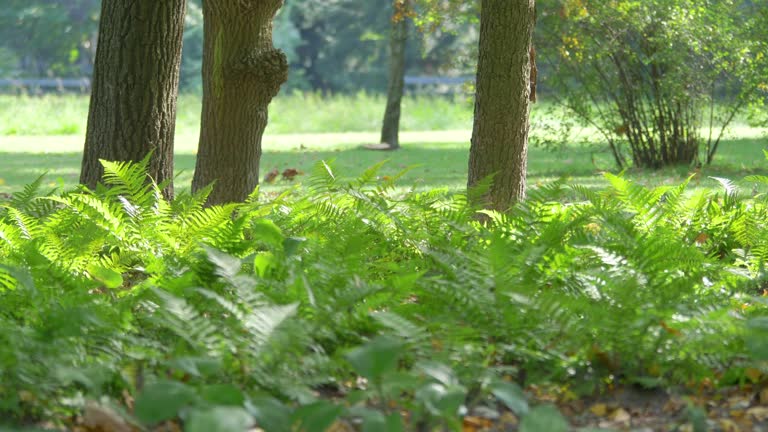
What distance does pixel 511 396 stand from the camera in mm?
2406

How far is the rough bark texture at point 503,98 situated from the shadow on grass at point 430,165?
447 cm

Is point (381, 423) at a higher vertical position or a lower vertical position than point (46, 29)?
lower

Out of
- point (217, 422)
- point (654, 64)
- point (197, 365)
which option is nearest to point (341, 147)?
point (654, 64)

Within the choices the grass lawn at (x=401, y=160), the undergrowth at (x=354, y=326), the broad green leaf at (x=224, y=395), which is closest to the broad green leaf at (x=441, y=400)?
the undergrowth at (x=354, y=326)

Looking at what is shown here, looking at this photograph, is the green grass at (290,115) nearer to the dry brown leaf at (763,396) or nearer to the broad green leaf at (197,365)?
the dry brown leaf at (763,396)

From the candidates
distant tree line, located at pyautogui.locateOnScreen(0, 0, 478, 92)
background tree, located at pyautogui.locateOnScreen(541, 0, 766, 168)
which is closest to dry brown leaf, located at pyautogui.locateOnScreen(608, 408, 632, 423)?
background tree, located at pyautogui.locateOnScreen(541, 0, 766, 168)

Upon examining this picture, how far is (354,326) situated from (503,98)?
2.78 metres

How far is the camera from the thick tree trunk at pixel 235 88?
5852 millimetres

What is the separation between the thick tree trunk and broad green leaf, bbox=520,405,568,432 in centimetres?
399

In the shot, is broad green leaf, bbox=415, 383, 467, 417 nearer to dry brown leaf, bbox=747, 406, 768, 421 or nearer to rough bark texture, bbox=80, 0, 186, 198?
dry brown leaf, bbox=747, 406, 768, 421

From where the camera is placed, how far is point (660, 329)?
2.88 m

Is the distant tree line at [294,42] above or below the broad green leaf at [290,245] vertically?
above

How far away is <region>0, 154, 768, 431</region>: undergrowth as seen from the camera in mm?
2447

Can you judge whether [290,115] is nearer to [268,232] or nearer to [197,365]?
[268,232]
